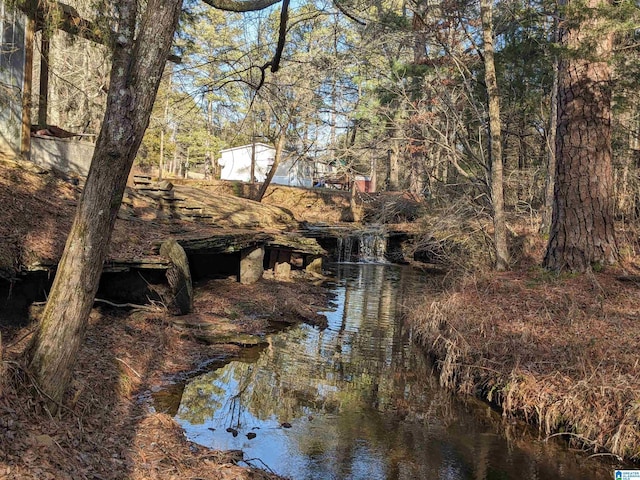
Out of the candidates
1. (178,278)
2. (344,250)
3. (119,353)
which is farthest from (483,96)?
(119,353)

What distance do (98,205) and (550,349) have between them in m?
5.64

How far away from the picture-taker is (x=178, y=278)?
9.58m

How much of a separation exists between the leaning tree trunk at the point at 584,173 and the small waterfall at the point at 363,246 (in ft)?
42.0

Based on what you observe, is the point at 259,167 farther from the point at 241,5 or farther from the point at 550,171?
the point at 241,5

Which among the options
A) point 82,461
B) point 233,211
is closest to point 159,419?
point 82,461

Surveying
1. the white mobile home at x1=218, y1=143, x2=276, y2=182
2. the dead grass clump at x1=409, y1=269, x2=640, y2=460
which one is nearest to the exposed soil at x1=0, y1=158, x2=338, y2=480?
the dead grass clump at x1=409, y1=269, x2=640, y2=460

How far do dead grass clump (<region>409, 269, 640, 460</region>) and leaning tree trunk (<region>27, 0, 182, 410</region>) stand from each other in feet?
15.9

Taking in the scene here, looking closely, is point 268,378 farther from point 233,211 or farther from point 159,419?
point 233,211

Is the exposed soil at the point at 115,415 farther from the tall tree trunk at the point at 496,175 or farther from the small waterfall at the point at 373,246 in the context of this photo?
the small waterfall at the point at 373,246

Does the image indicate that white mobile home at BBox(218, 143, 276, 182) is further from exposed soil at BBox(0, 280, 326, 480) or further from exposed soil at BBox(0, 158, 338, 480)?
exposed soil at BBox(0, 280, 326, 480)

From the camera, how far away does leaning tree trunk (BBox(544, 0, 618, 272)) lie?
9633mm

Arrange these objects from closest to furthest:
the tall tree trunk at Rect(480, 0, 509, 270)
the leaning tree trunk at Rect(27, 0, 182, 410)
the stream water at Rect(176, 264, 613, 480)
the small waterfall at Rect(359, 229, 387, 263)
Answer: the leaning tree trunk at Rect(27, 0, 182, 410)
the stream water at Rect(176, 264, 613, 480)
the tall tree trunk at Rect(480, 0, 509, 270)
the small waterfall at Rect(359, 229, 387, 263)

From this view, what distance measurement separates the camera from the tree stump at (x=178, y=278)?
31.3 ft

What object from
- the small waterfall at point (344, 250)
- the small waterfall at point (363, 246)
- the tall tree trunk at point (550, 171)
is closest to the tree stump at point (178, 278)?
the tall tree trunk at point (550, 171)
